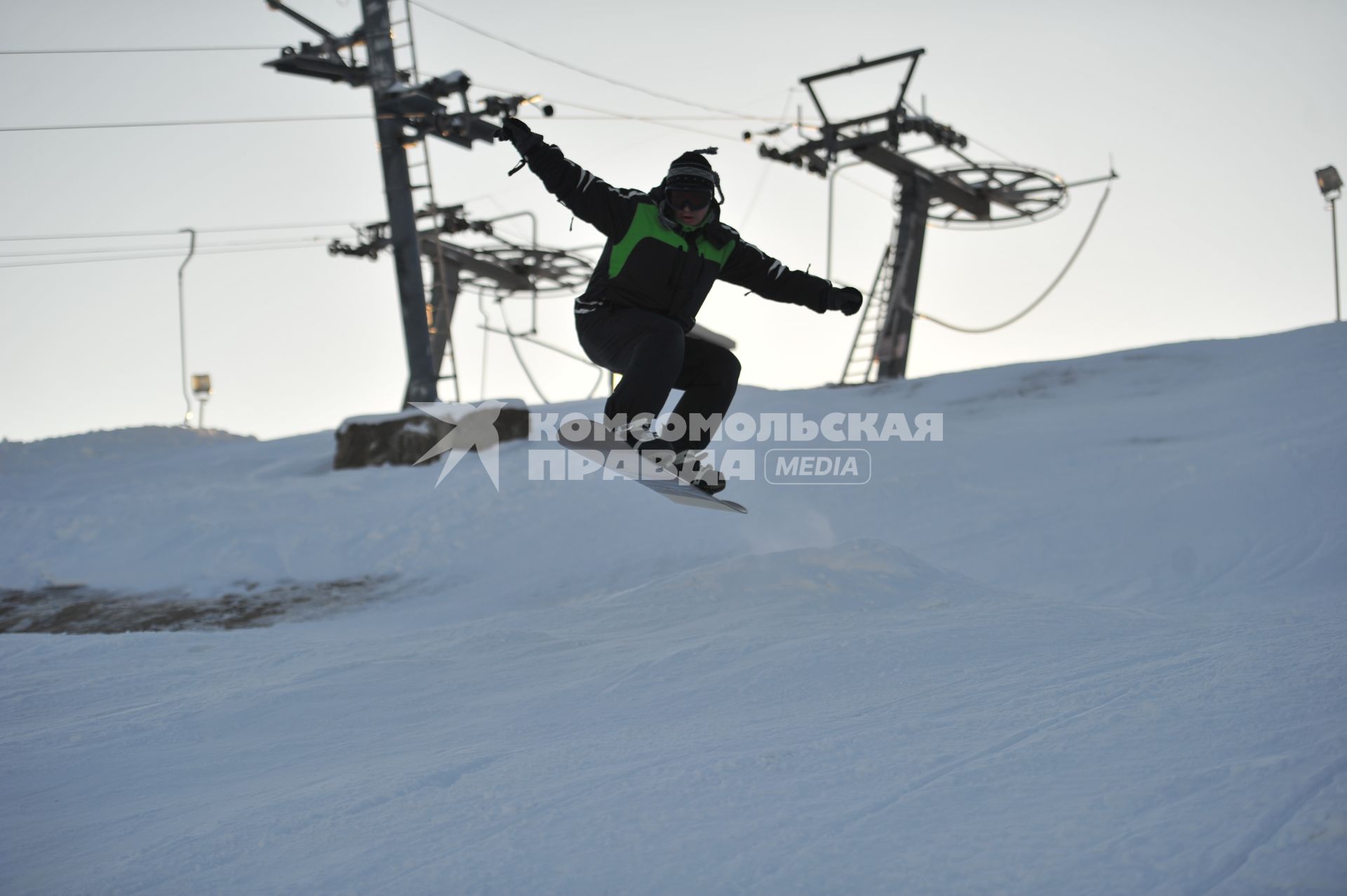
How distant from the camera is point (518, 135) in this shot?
4.14 m

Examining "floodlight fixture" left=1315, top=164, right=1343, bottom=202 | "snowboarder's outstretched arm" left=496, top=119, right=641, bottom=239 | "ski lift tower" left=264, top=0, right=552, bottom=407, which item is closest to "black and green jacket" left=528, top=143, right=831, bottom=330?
"snowboarder's outstretched arm" left=496, top=119, right=641, bottom=239

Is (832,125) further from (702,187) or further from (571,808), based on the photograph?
(571,808)

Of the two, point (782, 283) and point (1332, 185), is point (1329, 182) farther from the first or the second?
point (782, 283)

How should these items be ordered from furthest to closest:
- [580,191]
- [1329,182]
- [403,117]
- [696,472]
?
[1329,182] → [403,117] → [696,472] → [580,191]

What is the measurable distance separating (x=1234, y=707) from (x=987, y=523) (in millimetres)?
5375

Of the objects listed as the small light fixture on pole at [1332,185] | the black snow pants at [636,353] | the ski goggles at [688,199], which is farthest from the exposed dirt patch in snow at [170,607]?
the small light fixture on pole at [1332,185]

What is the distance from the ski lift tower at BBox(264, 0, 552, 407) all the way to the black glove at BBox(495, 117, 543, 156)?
29.8 feet

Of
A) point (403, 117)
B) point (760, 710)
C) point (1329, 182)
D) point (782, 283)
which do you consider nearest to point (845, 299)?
point (782, 283)

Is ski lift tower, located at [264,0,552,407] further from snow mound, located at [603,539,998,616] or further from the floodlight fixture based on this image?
the floodlight fixture

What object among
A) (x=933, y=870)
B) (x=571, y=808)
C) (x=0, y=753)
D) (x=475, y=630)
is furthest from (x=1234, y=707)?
(x=0, y=753)

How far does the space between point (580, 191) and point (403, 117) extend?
33.9 feet

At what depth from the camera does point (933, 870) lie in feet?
6.22

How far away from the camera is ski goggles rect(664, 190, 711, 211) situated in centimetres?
417

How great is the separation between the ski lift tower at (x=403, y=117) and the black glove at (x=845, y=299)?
8.98m
